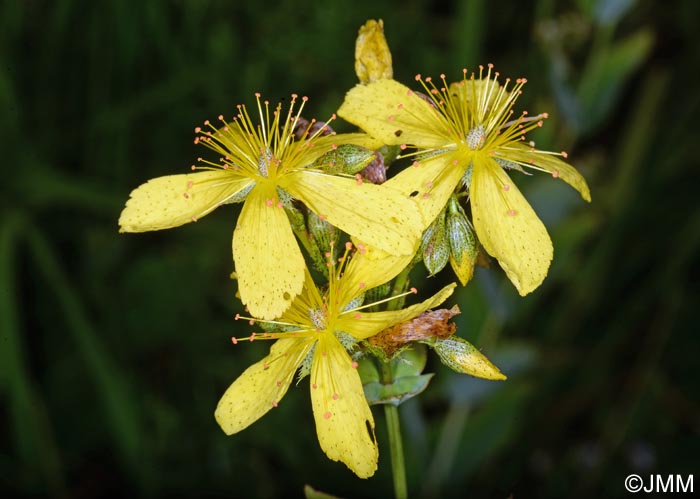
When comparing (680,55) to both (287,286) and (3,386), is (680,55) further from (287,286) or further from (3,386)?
(3,386)

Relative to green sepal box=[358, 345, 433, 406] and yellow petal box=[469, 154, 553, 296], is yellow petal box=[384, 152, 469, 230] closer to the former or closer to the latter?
yellow petal box=[469, 154, 553, 296]

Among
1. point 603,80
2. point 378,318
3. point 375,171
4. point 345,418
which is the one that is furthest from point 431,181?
point 603,80

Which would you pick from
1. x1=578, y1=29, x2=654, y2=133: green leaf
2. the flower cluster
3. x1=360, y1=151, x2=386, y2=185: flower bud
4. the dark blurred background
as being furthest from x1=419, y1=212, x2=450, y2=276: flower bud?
x1=578, y1=29, x2=654, y2=133: green leaf

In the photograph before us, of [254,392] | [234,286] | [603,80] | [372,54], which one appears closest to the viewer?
[254,392]

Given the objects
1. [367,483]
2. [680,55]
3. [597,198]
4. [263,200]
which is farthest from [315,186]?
[680,55]

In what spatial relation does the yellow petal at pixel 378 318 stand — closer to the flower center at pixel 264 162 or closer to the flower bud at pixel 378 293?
A: the flower bud at pixel 378 293

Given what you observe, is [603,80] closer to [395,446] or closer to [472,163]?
[472,163]

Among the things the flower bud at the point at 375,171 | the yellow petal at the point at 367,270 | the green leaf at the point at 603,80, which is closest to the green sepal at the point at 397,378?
the yellow petal at the point at 367,270
